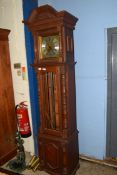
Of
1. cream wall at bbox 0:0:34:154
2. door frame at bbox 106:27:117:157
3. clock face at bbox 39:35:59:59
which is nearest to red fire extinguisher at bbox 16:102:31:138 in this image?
cream wall at bbox 0:0:34:154

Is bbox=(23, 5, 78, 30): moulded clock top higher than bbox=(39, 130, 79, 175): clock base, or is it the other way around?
bbox=(23, 5, 78, 30): moulded clock top

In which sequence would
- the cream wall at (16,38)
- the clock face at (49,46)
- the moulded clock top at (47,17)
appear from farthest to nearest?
the cream wall at (16,38), the clock face at (49,46), the moulded clock top at (47,17)

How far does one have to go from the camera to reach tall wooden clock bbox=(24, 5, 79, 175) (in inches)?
80.1

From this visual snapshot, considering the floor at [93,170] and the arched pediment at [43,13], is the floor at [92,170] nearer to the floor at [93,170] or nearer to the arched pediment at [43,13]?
the floor at [93,170]

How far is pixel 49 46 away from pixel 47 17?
0.34 m

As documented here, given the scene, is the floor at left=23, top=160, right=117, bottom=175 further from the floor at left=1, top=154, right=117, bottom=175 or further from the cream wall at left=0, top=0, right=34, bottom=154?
the cream wall at left=0, top=0, right=34, bottom=154

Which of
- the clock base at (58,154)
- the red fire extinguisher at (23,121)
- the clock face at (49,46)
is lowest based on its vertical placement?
the clock base at (58,154)

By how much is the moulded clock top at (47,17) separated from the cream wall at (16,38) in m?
0.44

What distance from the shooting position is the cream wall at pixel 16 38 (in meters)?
2.52

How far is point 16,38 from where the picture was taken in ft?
8.55

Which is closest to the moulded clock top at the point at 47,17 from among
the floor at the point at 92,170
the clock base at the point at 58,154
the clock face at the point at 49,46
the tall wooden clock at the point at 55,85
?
the tall wooden clock at the point at 55,85

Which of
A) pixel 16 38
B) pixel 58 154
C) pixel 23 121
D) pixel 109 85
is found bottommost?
pixel 58 154

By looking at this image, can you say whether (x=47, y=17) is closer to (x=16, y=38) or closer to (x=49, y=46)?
(x=49, y=46)

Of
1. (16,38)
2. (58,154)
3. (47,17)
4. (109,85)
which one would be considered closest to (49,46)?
(47,17)
